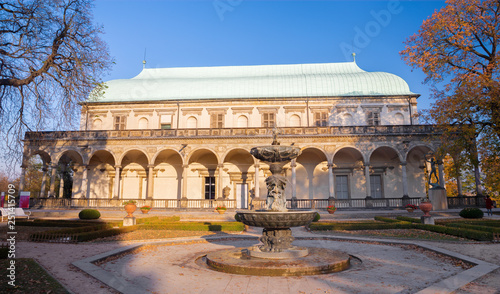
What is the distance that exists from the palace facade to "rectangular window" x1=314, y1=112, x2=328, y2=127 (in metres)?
0.11

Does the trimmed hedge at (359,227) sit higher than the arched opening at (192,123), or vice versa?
the arched opening at (192,123)

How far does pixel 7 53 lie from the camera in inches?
406

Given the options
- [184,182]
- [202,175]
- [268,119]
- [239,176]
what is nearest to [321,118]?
[268,119]

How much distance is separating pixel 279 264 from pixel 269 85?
30470 mm

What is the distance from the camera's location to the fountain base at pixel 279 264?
24.1 feet

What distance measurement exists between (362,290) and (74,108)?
11.5 metres

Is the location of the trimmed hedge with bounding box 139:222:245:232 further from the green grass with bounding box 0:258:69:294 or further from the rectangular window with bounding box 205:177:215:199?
the rectangular window with bounding box 205:177:215:199

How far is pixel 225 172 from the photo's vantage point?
3341 centimetres

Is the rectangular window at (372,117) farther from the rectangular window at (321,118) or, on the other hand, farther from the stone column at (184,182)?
the stone column at (184,182)

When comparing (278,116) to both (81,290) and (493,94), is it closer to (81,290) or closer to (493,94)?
(493,94)

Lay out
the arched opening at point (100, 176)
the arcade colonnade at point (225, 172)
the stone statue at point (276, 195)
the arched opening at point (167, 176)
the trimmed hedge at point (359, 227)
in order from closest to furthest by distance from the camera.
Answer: the stone statue at point (276, 195) < the trimmed hedge at point (359, 227) < the arcade colonnade at point (225, 172) < the arched opening at point (167, 176) < the arched opening at point (100, 176)

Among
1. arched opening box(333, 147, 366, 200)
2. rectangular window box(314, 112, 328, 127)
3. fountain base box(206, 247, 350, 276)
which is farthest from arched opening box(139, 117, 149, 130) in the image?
fountain base box(206, 247, 350, 276)

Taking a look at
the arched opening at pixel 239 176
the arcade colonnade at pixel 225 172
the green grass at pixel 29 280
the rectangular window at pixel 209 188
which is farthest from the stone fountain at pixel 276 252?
the rectangular window at pixel 209 188

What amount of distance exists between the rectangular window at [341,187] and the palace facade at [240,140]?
102mm
